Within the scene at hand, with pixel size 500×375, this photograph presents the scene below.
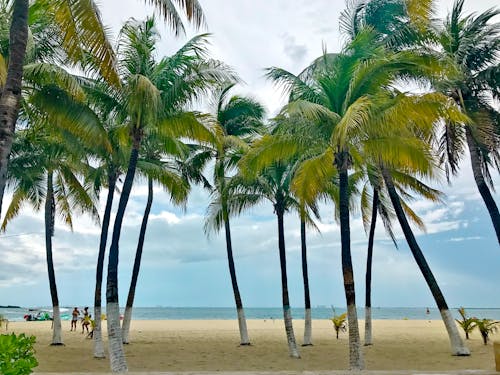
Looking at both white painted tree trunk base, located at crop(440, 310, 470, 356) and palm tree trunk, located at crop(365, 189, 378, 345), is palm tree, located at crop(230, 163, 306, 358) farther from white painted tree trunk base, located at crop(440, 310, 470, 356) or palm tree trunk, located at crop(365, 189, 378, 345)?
white painted tree trunk base, located at crop(440, 310, 470, 356)

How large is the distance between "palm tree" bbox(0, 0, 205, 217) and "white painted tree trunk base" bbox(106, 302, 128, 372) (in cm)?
489

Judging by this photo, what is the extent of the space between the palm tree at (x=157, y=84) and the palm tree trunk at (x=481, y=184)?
25.0 feet

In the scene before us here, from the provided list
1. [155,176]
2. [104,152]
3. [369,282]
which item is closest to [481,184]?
[369,282]

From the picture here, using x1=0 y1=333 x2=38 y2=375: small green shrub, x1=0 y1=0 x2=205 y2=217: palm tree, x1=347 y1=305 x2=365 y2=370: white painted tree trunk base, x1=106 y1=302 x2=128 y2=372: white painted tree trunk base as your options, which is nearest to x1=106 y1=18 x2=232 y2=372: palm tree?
x1=106 y1=302 x2=128 y2=372: white painted tree trunk base

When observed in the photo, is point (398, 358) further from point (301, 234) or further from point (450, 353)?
point (301, 234)

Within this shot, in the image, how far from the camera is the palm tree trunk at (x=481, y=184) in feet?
46.4

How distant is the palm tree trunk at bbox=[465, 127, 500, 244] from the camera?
557 inches

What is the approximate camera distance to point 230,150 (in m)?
18.6

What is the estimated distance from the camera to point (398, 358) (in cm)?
1465

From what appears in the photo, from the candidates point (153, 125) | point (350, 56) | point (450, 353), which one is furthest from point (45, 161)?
point (450, 353)

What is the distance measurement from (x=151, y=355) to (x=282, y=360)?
4.22 m

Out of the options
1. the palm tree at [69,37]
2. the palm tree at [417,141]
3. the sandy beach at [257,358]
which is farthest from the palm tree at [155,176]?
the palm tree at [417,141]

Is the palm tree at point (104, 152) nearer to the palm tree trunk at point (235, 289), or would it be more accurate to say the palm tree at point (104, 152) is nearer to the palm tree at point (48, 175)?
the palm tree at point (48, 175)

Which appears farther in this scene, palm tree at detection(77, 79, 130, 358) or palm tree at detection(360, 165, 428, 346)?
palm tree at detection(360, 165, 428, 346)
